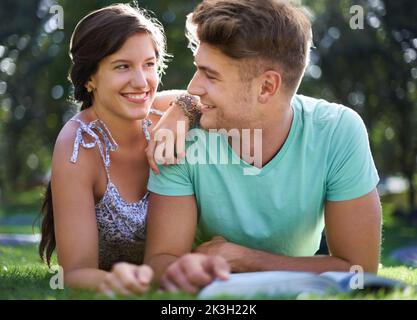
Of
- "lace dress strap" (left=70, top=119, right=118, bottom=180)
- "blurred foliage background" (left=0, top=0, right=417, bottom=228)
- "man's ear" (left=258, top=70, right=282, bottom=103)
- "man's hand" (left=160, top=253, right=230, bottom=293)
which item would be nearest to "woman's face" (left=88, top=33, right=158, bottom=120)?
"lace dress strap" (left=70, top=119, right=118, bottom=180)

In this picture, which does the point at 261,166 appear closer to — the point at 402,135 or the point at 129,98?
the point at 129,98

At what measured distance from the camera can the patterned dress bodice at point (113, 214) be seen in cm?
376

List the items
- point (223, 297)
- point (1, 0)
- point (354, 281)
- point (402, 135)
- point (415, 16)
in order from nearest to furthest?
point (223, 297), point (354, 281), point (415, 16), point (402, 135), point (1, 0)

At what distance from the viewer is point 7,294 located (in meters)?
2.86

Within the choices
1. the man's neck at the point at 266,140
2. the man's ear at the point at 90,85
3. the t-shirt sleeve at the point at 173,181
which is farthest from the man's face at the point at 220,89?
the man's ear at the point at 90,85

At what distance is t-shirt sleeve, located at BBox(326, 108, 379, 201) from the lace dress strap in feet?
4.04

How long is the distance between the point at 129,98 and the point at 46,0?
16627mm

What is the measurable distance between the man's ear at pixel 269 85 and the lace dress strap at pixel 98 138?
918 mm

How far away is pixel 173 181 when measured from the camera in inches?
134

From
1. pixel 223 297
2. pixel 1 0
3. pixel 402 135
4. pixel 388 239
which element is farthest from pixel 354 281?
pixel 1 0

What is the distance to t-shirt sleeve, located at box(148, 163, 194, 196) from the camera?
3391 mm

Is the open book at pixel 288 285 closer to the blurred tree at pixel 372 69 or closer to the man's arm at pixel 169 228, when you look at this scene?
the man's arm at pixel 169 228

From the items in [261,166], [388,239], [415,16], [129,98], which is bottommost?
[388,239]

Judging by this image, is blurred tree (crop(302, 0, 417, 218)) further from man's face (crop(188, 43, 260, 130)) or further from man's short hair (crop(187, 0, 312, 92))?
man's face (crop(188, 43, 260, 130))
